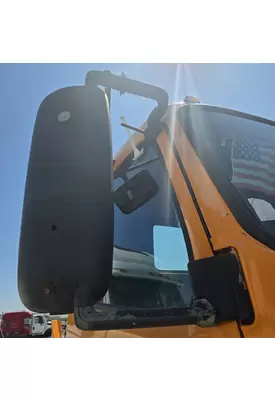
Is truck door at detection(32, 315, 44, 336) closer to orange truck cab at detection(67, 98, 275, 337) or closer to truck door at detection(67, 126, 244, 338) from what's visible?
truck door at detection(67, 126, 244, 338)

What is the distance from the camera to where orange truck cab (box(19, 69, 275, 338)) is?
3.74 ft

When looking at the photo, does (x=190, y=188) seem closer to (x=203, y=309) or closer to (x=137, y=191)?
(x=137, y=191)

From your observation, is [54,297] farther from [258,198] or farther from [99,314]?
[258,198]

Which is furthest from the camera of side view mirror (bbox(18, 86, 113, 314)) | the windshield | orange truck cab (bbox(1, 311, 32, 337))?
orange truck cab (bbox(1, 311, 32, 337))

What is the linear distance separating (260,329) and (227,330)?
0.11 meters

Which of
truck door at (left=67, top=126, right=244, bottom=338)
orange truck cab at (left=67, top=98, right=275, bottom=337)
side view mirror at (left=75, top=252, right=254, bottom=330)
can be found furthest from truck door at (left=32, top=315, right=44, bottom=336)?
side view mirror at (left=75, top=252, right=254, bottom=330)

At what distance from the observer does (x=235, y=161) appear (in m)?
1.57

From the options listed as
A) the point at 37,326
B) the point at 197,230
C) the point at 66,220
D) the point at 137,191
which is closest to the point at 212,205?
the point at 197,230

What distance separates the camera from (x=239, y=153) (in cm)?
161

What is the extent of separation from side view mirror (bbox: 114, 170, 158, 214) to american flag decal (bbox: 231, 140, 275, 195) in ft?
1.05

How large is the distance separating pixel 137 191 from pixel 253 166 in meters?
0.51

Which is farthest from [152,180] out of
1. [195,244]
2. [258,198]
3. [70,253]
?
[70,253]

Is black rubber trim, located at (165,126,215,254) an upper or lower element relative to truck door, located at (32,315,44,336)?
upper

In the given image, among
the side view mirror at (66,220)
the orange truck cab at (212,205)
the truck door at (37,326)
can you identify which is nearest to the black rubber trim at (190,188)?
the orange truck cab at (212,205)
